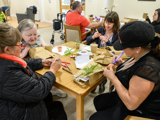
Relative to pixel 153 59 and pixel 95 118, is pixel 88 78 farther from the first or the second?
pixel 153 59

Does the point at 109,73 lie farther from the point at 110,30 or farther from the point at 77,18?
the point at 77,18

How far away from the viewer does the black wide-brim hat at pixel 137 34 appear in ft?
2.77

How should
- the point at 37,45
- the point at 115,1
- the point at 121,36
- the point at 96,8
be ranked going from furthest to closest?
the point at 96,8 < the point at 115,1 < the point at 37,45 < the point at 121,36

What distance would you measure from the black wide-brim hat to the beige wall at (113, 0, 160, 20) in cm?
431

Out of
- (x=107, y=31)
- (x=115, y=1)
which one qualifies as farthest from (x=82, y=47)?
(x=115, y=1)

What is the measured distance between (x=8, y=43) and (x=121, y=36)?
2.60 ft

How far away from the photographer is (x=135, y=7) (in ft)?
15.4

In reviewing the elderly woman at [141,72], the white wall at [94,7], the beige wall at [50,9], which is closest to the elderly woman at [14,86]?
the elderly woman at [141,72]

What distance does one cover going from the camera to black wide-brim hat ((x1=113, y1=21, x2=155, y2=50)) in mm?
845

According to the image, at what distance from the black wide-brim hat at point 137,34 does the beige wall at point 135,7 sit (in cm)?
431

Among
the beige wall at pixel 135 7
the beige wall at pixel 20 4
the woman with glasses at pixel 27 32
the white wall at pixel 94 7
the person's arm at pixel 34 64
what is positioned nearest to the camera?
the person's arm at pixel 34 64

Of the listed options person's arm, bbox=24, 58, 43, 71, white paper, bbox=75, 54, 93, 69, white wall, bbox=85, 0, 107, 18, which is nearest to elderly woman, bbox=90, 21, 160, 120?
white paper, bbox=75, 54, 93, 69

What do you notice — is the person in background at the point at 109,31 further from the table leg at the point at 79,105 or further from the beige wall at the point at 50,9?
the beige wall at the point at 50,9

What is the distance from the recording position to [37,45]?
1723 millimetres
